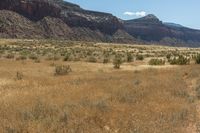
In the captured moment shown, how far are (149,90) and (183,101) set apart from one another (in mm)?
2362

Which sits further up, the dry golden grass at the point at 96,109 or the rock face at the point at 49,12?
the rock face at the point at 49,12

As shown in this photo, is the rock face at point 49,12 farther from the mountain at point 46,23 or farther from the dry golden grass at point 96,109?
the dry golden grass at point 96,109

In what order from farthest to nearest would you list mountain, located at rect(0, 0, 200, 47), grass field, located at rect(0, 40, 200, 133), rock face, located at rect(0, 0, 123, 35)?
rock face, located at rect(0, 0, 123, 35)
mountain, located at rect(0, 0, 200, 47)
grass field, located at rect(0, 40, 200, 133)

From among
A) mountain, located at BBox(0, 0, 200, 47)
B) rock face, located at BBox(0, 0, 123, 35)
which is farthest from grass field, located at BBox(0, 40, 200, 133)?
rock face, located at BBox(0, 0, 123, 35)

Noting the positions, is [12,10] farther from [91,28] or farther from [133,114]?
[133,114]

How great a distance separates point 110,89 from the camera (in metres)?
18.4

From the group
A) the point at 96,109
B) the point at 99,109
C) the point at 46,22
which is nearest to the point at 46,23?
the point at 46,22

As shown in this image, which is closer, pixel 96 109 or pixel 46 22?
pixel 96 109

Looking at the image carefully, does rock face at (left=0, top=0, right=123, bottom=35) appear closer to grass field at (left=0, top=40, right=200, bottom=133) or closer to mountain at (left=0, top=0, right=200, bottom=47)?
mountain at (left=0, top=0, right=200, bottom=47)

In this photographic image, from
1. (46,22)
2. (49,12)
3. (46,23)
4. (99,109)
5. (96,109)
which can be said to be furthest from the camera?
(49,12)

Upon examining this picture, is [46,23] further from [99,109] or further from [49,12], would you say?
[99,109]

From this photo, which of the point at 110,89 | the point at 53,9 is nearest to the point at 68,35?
the point at 53,9

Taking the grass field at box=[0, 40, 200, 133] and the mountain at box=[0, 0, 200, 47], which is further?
the mountain at box=[0, 0, 200, 47]

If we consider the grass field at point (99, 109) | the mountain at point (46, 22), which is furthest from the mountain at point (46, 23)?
the grass field at point (99, 109)
